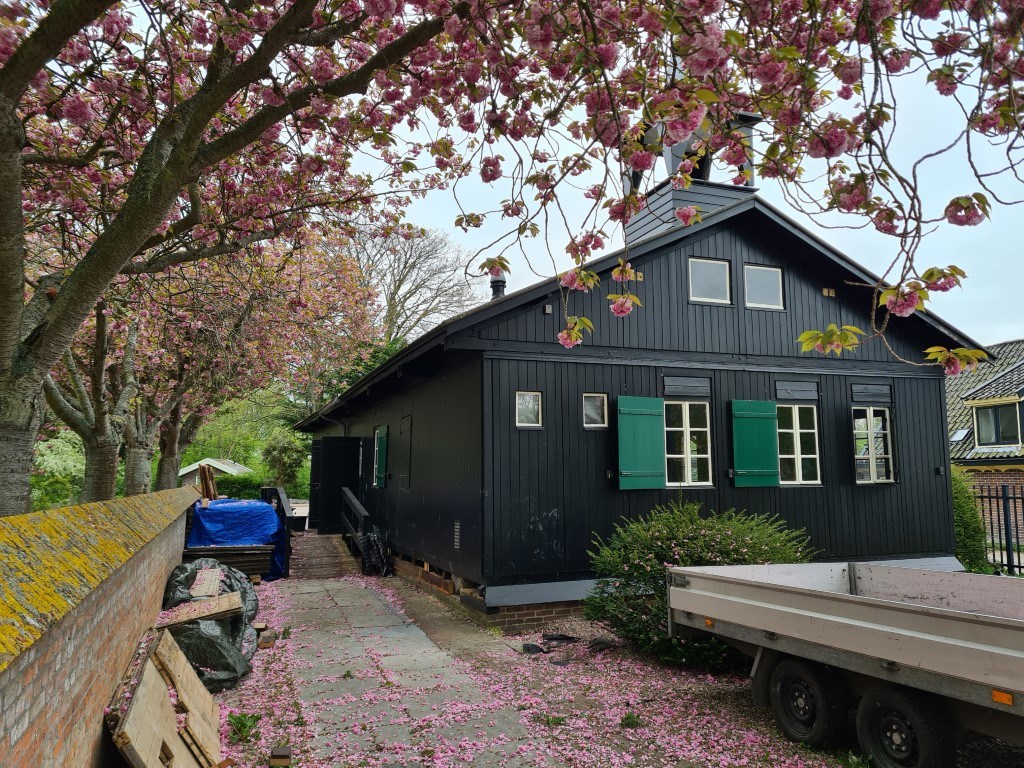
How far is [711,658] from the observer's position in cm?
680

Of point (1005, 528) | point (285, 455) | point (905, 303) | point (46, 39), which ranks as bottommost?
point (1005, 528)

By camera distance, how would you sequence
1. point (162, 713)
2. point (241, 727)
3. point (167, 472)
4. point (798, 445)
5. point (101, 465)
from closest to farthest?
1. point (162, 713)
2. point (241, 727)
3. point (101, 465)
4. point (798, 445)
5. point (167, 472)

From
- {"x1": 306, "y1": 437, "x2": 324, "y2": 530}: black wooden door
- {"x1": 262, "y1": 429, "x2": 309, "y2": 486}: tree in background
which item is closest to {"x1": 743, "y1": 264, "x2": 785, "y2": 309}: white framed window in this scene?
{"x1": 306, "y1": 437, "x2": 324, "y2": 530}: black wooden door

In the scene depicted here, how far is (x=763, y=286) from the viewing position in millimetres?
11766

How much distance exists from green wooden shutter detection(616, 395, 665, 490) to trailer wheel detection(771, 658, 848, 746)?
4.69 m

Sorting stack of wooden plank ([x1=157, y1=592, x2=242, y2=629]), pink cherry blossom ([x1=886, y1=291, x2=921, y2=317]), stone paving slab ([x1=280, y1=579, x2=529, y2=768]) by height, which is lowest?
stone paving slab ([x1=280, y1=579, x2=529, y2=768])

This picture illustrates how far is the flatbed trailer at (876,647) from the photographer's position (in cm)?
386

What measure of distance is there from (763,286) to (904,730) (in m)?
8.59

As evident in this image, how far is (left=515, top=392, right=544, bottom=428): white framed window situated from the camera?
9.66 metres

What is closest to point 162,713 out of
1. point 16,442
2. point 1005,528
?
point 16,442

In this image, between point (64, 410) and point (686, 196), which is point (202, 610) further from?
point (686, 196)

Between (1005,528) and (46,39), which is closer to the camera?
(46,39)

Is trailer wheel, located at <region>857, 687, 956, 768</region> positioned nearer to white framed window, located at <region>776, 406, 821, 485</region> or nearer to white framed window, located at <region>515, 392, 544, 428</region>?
white framed window, located at <region>515, 392, 544, 428</region>

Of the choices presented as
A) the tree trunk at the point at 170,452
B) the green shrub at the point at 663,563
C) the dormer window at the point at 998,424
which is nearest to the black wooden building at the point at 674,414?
the green shrub at the point at 663,563
